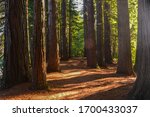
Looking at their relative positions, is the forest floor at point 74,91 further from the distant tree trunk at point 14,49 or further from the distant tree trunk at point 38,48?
the distant tree trunk at point 14,49

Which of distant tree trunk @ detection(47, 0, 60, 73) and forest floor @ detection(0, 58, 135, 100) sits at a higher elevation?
distant tree trunk @ detection(47, 0, 60, 73)

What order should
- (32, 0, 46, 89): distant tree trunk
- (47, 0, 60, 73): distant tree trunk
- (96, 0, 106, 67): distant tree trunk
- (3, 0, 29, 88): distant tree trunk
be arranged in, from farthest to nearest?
1. (96, 0, 106, 67): distant tree trunk
2. (47, 0, 60, 73): distant tree trunk
3. (3, 0, 29, 88): distant tree trunk
4. (32, 0, 46, 89): distant tree trunk

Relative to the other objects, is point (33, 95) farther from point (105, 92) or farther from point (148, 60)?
point (148, 60)

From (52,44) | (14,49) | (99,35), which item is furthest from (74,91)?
(99,35)

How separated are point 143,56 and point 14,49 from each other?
7.27 m

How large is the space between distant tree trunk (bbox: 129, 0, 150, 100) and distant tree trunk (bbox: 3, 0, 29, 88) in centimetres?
684

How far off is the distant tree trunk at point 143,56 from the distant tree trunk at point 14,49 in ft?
22.4

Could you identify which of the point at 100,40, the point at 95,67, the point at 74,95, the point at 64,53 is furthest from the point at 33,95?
the point at 64,53

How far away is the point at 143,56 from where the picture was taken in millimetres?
9047

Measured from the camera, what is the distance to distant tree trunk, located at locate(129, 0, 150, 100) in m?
8.91

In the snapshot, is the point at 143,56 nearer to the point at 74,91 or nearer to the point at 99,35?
the point at 74,91

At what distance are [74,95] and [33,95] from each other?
1.54 meters

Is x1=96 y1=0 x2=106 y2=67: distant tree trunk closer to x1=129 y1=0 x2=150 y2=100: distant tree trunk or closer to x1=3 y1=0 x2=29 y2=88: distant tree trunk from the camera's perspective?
x1=3 y1=0 x2=29 y2=88: distant tree trunk

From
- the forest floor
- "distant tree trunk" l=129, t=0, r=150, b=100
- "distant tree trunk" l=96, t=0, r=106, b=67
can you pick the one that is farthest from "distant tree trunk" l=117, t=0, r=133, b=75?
"distant tree trunk" l=129, t=0, r=150, b=100
